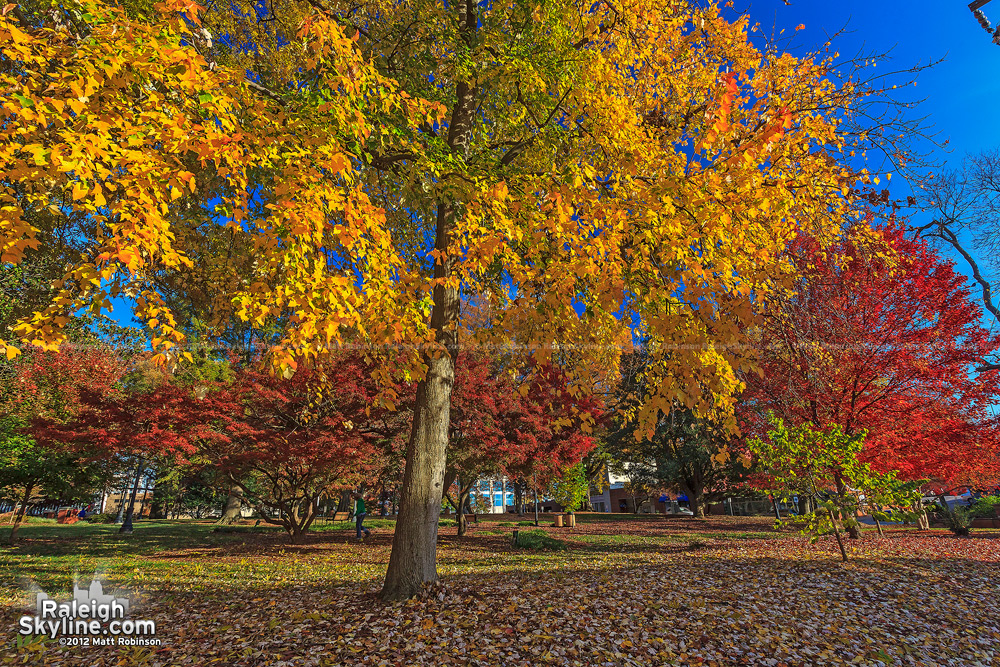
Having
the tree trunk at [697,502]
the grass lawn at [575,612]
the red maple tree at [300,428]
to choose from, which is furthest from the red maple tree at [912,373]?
the tree trunk at [697,502]

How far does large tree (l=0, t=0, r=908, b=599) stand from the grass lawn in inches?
53.2

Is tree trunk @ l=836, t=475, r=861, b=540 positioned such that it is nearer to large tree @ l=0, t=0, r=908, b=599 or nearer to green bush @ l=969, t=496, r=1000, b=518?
large tree @ l=0, t=0, r=908, b=599

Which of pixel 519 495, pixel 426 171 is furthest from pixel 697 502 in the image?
pixel 426 171

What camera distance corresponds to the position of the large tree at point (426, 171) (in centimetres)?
375

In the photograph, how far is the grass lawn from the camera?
4594mm

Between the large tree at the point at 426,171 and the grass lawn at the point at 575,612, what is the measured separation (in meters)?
1.35

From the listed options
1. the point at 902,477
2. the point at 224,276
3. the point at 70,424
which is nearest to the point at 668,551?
the point at 902,477

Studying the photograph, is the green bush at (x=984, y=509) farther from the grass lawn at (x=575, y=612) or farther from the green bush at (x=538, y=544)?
the green bush at (x=538, y=544)

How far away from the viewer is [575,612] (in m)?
5.63

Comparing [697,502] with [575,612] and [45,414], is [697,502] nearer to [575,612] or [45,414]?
[575,612]

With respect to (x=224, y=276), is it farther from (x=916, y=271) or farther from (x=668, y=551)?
(x=916, y=271)

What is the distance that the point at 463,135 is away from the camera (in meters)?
7.93

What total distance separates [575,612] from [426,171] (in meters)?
5.84

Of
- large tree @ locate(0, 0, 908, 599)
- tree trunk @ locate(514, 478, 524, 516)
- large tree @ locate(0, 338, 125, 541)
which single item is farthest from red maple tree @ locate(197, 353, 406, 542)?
tree trunk @ locate(514, 478, 524, 516)
